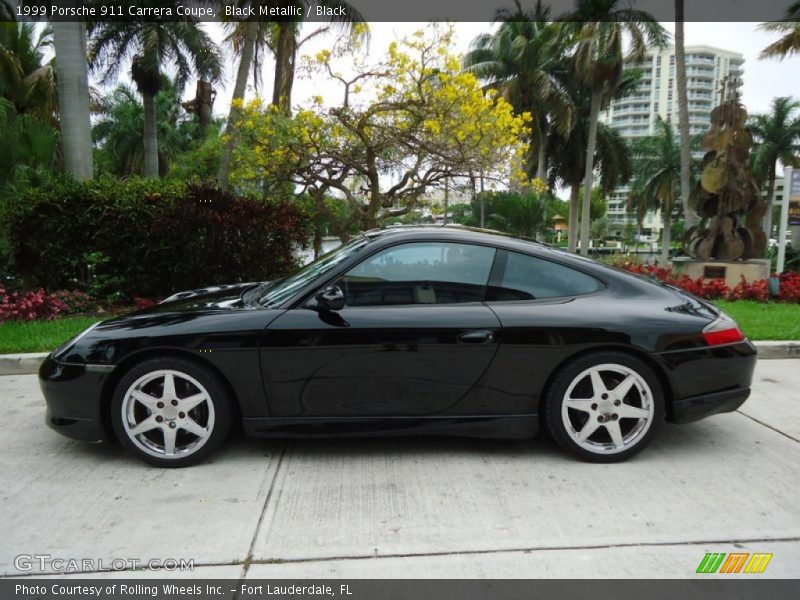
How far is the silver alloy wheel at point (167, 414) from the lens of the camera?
124 inches

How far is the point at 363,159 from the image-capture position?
11273 mm

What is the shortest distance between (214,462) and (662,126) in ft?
164

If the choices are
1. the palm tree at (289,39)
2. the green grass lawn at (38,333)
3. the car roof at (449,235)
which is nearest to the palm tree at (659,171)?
the palm tree at (289,39)

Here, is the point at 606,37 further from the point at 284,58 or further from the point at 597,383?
the point at 597,383

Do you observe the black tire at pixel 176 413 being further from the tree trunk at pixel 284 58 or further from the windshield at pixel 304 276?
the tree trunk at pixel 284 58

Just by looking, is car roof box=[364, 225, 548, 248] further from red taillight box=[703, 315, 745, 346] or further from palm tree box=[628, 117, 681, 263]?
palm tree box=[628, 117, 681, 263]

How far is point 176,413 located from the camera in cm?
317

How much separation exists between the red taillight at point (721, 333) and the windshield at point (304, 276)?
202cm

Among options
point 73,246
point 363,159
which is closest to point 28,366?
point 73,246

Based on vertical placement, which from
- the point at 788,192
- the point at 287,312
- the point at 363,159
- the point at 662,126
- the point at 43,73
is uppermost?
the point at 662,126

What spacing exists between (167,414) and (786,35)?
2803 cm

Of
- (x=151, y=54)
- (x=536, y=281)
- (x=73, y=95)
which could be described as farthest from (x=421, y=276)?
(x=151, y=54)
